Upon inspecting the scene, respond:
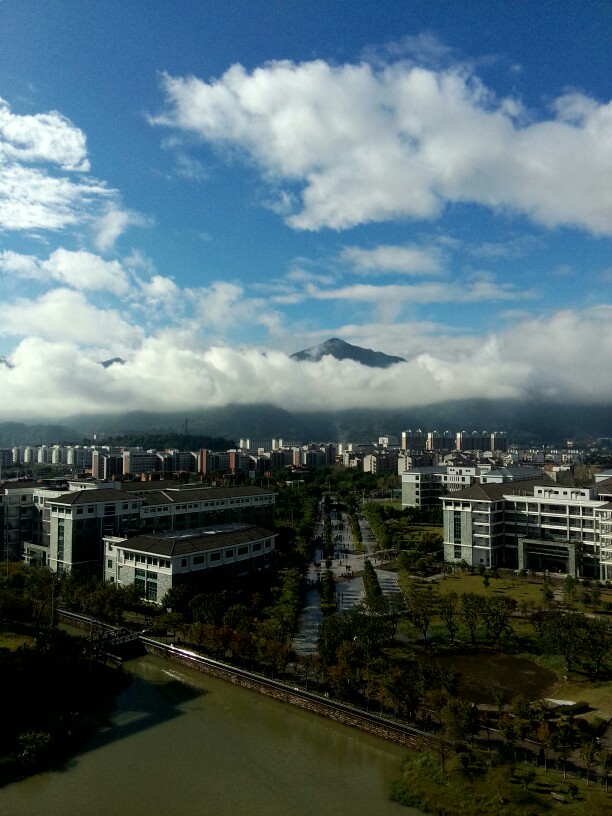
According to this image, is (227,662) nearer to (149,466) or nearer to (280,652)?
(280,652)

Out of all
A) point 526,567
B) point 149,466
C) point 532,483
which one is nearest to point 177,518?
point 526,567

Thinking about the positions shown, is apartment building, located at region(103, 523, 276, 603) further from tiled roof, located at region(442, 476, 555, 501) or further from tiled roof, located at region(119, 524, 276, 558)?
tiled roof, located at region(442, 476, 555, 501)

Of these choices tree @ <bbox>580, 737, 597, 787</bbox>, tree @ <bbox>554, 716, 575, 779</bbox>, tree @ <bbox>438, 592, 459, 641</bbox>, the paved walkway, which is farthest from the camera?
the paved walkway

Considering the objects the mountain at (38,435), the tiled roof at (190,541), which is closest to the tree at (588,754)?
the tiled roof at (190,541)

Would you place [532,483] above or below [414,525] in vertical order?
above

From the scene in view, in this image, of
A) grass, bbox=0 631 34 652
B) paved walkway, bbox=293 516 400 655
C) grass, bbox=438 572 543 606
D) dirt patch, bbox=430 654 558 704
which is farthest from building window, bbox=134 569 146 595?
grass, bbox=438 572 543 606

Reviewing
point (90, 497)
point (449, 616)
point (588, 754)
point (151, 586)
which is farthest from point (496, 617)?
point (90, 497)
